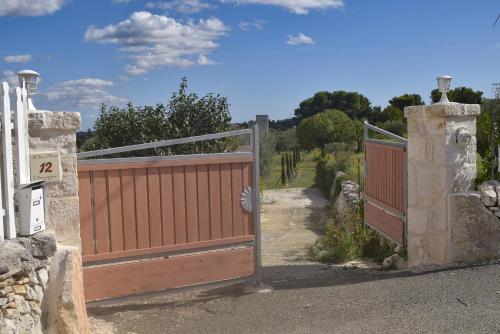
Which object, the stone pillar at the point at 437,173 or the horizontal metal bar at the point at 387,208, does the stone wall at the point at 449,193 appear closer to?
the stone pillar at the point at 437,173

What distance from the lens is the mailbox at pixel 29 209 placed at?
427 cm

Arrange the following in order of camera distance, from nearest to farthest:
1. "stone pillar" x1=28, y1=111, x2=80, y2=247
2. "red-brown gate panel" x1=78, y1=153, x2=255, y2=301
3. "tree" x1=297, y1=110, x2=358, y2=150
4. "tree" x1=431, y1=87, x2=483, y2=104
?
"stone pillar" x1=28, y1=111, x2=80, y2=247 < "red-brown gate panel" x1=78, y1=153, x2=255, y2=301 < "tree" x1=431, y1=87, x2=483, y2=104 < "tree" x1=297, y1=110, x2=358, y2=150

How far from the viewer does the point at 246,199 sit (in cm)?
622

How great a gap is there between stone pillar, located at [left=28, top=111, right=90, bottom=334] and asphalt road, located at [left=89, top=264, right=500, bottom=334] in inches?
28.2

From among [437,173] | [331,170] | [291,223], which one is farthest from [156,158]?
[331,170]

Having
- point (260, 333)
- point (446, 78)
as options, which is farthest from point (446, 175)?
point (260, 333)

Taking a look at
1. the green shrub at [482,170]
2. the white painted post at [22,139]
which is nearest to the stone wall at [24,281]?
the white painted post at [22,139]

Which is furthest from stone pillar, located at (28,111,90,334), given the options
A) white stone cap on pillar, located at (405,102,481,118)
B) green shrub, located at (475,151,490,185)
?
green shrub, located at (475,151,490,185)

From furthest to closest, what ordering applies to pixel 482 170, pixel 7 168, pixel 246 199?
1. pixel 482 170
2. pixel 246 199
3. pixel 7 168

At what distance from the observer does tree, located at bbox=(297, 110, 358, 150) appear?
35.4m

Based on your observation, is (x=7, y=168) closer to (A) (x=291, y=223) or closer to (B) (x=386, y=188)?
(B) (x=386, y=188)

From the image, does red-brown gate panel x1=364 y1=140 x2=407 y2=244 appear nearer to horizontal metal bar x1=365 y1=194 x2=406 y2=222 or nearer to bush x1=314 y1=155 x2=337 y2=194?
horizontal metal bar x1=365 y1=194 x2=406 y2=222

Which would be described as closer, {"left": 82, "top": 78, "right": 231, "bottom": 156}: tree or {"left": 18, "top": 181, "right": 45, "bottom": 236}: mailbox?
{"left": 18, "top": 181, "right": 45, "bottom": 236}: mailbox

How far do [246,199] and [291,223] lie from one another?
10980mm
